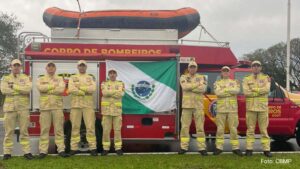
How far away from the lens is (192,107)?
371 inches

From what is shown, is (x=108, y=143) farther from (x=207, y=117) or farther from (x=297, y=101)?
(x=297, y=101)

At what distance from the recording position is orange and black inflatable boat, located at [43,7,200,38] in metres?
12.0

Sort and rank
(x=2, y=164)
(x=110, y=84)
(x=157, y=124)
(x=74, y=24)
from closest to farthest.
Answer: (x=2, y=164), (x=110, y=84), (x=157, y=124), (x=74, y=24)

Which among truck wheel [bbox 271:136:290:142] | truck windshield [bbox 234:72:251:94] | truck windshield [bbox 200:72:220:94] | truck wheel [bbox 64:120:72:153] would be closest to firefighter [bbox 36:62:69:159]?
truck wheel [bbox 64:120:72:153]

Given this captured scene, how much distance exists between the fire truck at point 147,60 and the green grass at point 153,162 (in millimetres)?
877

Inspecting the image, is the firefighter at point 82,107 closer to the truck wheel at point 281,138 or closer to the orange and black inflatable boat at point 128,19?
the orange and black inflatable boat at point 128,19

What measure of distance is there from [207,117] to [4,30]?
45.7 m

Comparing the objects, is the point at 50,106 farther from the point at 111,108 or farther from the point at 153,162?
the point at 153,162

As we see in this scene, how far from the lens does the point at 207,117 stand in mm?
10266

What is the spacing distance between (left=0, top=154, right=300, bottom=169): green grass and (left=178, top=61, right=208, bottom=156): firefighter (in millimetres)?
387

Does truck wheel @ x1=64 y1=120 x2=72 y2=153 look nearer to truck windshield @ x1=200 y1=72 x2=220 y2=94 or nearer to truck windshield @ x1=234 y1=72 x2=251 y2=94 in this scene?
truck windshield @ x1=200 y1=72 x2=220 y2=94

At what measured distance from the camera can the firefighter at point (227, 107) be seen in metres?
9.41

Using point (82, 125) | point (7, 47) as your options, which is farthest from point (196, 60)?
point (7, 47)

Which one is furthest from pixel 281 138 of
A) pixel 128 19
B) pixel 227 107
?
pixel 128 19
